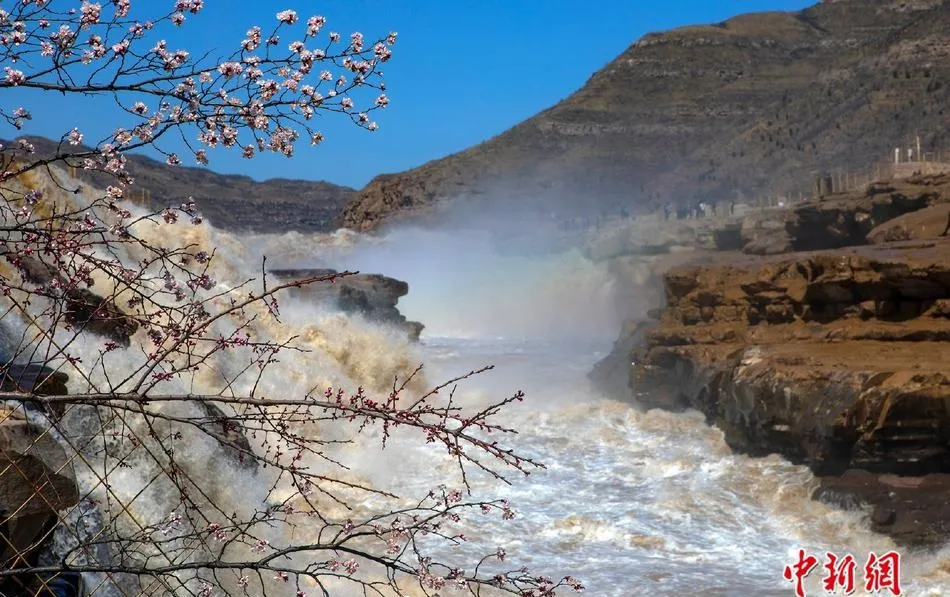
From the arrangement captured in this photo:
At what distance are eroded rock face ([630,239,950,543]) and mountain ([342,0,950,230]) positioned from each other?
39423 mm

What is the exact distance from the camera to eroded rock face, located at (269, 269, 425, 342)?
21062 mm

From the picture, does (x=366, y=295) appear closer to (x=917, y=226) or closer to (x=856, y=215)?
(x=856, y=215)

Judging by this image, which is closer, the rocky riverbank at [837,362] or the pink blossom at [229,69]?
the pink blossom at [229,69]

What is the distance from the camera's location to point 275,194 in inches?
3917

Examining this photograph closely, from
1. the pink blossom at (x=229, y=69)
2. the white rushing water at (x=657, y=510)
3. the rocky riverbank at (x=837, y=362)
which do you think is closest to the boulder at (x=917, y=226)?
the rocky riverbank at (x=837, y=362)

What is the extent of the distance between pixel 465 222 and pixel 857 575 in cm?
7733

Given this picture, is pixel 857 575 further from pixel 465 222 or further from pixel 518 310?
pixel 465 222

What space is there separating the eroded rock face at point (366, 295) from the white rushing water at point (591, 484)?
91cm

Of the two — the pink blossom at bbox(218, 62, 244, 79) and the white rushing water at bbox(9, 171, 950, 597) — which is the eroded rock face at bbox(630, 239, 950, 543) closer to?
the white rushing water at bbox(9, 171, 950, 597)

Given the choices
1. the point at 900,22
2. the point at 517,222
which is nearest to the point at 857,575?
the point at 517,222

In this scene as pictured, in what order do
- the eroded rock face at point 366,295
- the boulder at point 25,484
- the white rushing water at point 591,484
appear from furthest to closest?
the eroded rock face at point 366,295, the white rushing water at point 591,484, the boulder at point 25,484

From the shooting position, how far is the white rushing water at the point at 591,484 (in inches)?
344

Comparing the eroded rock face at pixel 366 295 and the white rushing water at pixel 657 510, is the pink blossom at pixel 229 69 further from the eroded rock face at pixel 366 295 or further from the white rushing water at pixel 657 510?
the eroded rock face at pixel 366 295

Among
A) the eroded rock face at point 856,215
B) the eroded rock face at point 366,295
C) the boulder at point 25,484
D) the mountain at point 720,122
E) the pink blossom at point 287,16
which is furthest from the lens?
the mountain at point 720,122
